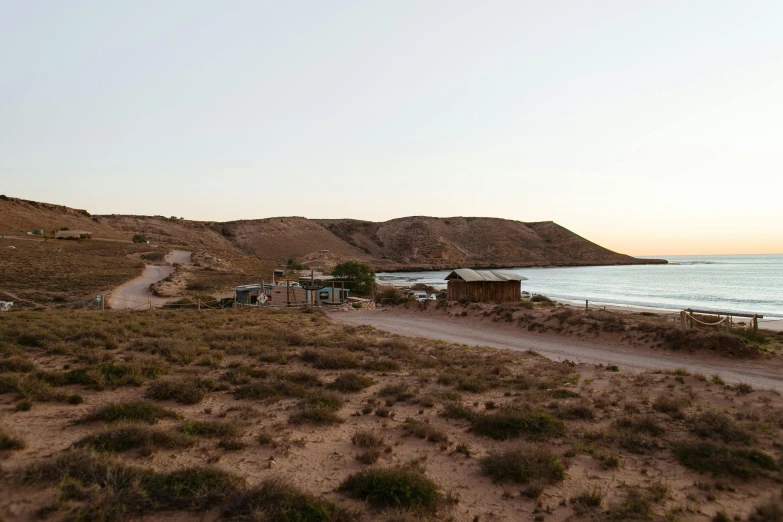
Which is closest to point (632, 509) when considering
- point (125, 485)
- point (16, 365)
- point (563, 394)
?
point (563, 394)

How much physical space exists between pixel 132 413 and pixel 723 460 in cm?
875

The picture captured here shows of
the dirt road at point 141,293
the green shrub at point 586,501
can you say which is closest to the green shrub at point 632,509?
the green shrub at point 586,501

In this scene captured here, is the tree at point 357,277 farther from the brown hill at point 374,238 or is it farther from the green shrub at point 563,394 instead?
the brown hill at point 374,238

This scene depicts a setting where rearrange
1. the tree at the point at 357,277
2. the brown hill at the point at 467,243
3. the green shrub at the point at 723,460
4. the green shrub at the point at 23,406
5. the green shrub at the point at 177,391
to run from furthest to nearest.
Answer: the brown hill at the point at 467,243, the tree at the point at 357,277, the green shrub at the point at 177,391, the green shrub at the point at 23,406, the green shrub at the point at 723,460

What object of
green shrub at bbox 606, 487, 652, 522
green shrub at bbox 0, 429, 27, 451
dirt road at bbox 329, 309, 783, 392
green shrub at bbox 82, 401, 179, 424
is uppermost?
green shrub at bbox 0, 429, 27, 451

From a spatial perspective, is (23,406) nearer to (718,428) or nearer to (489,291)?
(718,428)

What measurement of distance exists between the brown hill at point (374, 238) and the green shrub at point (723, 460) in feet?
315

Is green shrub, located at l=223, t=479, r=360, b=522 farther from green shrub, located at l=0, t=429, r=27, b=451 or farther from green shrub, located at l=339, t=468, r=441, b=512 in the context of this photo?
green shrub, located at l=0, t=429, r=27, b=451

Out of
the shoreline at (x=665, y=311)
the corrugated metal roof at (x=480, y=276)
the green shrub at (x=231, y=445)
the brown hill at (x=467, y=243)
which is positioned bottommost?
the shoreline at (x=665, y=311)

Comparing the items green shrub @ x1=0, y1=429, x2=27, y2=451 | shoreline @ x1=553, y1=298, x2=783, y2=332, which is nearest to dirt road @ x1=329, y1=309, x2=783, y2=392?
shoreline @ x1=553, y1=298, x2=783, y2=332

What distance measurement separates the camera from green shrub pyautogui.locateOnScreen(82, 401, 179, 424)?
7.62 m

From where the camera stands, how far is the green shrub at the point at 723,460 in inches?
249

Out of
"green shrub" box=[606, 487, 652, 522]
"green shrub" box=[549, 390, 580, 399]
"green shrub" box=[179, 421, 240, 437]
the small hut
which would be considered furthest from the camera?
the small hut

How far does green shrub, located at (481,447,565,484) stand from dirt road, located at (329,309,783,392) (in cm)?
818
